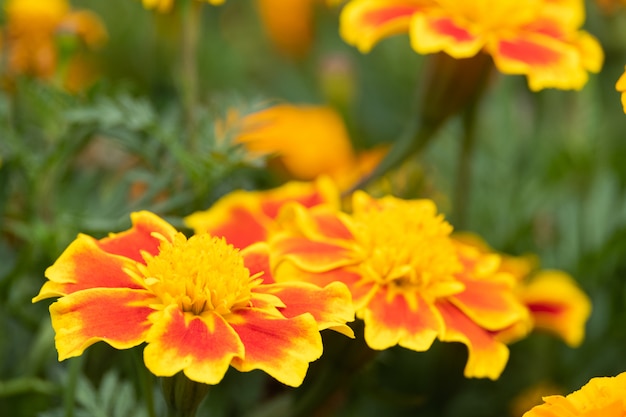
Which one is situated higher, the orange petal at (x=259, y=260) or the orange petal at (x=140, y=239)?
the orange petal at (x=140, y=239)

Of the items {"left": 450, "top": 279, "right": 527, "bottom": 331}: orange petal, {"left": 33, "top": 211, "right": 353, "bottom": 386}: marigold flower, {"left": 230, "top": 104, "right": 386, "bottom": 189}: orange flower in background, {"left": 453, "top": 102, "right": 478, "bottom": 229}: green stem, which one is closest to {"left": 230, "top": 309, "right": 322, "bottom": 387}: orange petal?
{"left": 33, "top": 211, "right": 353, "bottom": 386}: marigold flower

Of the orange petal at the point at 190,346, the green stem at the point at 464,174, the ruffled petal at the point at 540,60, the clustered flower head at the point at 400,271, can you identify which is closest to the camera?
the orange petal at the point at 190,346

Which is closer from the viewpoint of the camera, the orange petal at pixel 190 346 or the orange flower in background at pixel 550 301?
the orange petal at pixel 190 346

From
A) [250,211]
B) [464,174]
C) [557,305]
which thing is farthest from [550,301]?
[250,211]

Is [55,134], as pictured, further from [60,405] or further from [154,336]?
[154,336]

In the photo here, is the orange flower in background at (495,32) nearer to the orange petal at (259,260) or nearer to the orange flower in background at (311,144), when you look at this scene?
the orange petal at (259,260)

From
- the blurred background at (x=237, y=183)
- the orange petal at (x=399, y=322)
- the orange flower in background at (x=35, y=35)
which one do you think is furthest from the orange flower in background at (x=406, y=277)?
the orange flower in background at (x=35, y=35)

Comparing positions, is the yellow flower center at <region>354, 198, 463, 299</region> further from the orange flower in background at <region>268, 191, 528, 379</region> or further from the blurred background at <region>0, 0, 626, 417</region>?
the blurred background at <region>0, 0, 626, 417</region>
